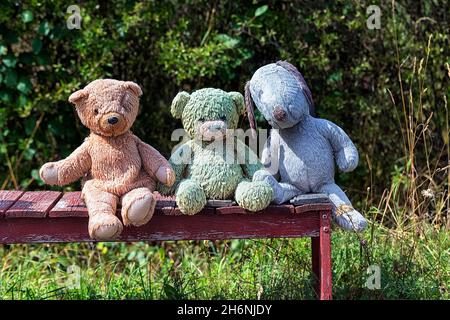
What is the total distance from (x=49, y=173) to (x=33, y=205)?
0.40 feet

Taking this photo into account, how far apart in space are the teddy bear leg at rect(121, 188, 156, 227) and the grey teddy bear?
15.6 inches

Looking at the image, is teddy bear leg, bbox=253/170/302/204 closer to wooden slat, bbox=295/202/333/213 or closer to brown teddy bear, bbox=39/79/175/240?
wooden slat, bbox=295/202/333/213

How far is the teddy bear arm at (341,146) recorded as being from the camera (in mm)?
2424

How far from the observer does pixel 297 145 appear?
96.3 inches

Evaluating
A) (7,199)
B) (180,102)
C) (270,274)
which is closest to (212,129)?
(180,102)

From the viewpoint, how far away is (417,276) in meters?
2.86

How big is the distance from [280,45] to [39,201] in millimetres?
1783

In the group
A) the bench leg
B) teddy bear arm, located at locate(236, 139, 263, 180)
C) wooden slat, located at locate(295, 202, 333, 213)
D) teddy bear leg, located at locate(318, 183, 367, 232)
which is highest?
teddy bear arm, located at locate(236, 139, 263, 180)

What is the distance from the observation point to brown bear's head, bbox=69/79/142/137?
2270mm

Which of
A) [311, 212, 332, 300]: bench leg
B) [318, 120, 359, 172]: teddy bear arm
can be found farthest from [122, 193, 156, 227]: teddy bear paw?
[318, 120, 359, 172]: teddy bear arm

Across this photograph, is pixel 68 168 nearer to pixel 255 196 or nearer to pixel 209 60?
pixel 255 196

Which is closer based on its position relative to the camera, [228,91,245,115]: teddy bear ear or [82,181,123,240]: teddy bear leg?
[82,181,123,240]: teddy bear leg
